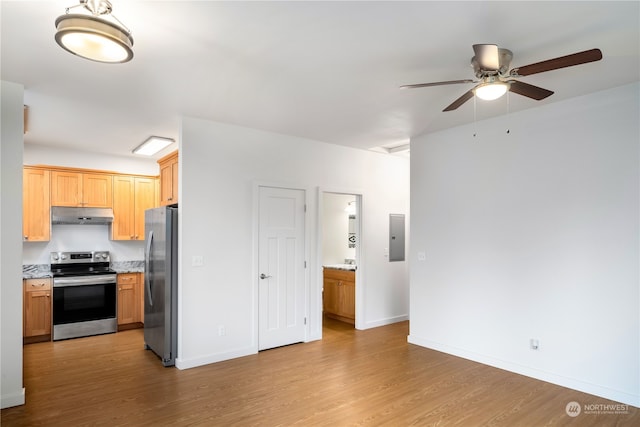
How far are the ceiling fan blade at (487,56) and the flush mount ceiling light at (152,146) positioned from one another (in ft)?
13.6

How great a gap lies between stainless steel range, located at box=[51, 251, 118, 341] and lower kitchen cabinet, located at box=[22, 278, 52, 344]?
0.35 feet

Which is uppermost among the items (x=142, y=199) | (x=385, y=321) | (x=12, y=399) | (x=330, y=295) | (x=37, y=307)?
(x=142, y=199)

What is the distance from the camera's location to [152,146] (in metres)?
5.49

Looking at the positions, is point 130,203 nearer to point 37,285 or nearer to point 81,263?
point 81,263

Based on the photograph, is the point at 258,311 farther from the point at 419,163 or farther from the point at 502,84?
the point at 502,84

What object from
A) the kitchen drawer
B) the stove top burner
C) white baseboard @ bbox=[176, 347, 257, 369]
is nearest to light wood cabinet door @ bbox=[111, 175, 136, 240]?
the stove top burner

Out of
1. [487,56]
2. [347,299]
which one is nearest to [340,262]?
[347,299]

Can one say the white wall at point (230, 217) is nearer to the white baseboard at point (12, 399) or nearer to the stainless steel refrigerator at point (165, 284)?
the stainless steel refrigerator at point (165, 284)

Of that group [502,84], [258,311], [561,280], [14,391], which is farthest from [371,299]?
[14,391]

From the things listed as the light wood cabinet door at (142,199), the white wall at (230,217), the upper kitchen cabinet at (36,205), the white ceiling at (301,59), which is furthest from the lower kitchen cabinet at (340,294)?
the upper kitchen cabinet at (36,205)

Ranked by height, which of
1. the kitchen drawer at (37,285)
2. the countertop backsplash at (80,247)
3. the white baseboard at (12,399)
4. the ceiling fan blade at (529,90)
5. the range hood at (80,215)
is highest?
the ceiling fan blade at (529,90)

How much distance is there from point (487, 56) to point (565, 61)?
0.45 metres

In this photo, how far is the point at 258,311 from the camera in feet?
15.4

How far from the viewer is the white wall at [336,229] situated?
23.8ft
